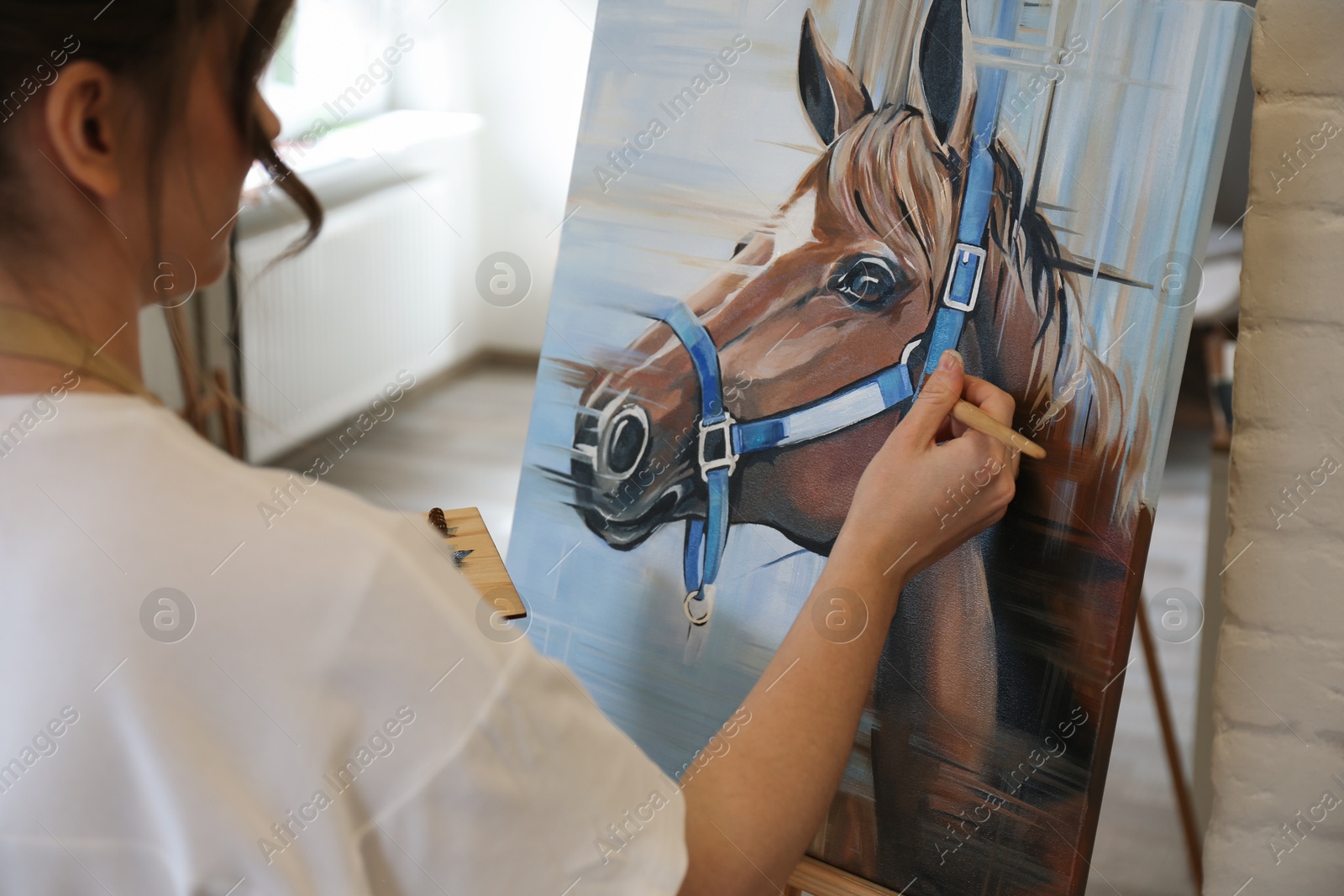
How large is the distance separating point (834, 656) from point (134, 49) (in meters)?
0.59

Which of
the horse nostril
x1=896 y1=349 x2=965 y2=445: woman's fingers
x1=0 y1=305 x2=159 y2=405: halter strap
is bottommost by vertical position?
the horse nostril

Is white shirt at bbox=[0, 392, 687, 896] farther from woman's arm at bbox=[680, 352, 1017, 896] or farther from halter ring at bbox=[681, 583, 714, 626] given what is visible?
halter ring at bbox=[681, 583, 714, 626]

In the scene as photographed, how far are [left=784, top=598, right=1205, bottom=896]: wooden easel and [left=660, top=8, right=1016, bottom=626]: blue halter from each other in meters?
0.27

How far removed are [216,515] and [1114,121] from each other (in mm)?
752

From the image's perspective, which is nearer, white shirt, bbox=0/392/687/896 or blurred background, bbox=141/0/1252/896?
white shirt, bbox=0/392/687/896

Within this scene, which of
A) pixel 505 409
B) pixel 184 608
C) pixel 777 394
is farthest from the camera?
pixel 505 409

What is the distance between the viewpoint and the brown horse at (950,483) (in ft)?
2.97

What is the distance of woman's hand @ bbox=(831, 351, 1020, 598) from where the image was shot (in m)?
0.89

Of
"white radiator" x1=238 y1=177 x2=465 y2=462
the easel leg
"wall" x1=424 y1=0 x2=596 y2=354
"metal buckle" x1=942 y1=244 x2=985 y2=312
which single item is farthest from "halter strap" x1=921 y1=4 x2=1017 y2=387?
"wall" x1=424 y1=0 x2=596 y2=354

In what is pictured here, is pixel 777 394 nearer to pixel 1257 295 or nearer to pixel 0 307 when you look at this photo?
pixel 1257 295

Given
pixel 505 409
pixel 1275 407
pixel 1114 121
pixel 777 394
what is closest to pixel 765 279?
pixel 777 394

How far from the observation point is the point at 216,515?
50 centimetres

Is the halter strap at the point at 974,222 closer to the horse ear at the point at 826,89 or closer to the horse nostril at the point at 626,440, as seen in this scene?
the horse ear at the point at 826,89

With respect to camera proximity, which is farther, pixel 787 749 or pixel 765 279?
pixel 765 279
